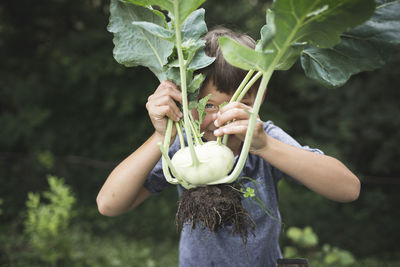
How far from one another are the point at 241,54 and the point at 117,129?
163 inches

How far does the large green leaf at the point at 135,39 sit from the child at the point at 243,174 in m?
0.12

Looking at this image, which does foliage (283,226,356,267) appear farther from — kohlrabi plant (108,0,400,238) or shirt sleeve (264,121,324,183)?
kohlrabi plant (108,0,400,238)

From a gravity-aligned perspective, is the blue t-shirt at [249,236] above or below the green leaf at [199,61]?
below

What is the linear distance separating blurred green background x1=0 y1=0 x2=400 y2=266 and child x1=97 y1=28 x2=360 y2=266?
243 cm

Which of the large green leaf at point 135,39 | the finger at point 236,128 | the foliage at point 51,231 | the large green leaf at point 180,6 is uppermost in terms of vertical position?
the large green leaf at point 180,6

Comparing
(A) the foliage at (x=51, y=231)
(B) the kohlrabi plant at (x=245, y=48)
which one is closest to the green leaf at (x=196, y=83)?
(B) the kohlrabi plant at (x=245, y=48)

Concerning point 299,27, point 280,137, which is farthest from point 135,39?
point 280,137

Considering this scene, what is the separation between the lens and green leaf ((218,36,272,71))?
0.96 meters

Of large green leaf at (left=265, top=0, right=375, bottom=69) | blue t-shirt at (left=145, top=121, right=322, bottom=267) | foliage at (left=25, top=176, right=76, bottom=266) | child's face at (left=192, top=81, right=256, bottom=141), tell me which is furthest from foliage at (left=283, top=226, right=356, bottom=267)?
large green leaf at (left=265, top=0, right=375, bottom=69)

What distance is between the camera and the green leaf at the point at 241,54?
3.14 ft

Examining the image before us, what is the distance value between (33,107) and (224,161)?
4.13 meters

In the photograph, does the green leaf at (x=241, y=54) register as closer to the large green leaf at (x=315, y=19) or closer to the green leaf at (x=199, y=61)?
the large green leaf at (x=315, y=19)

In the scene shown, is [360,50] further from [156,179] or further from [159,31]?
[156,179]

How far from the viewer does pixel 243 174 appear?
5.24 feet
